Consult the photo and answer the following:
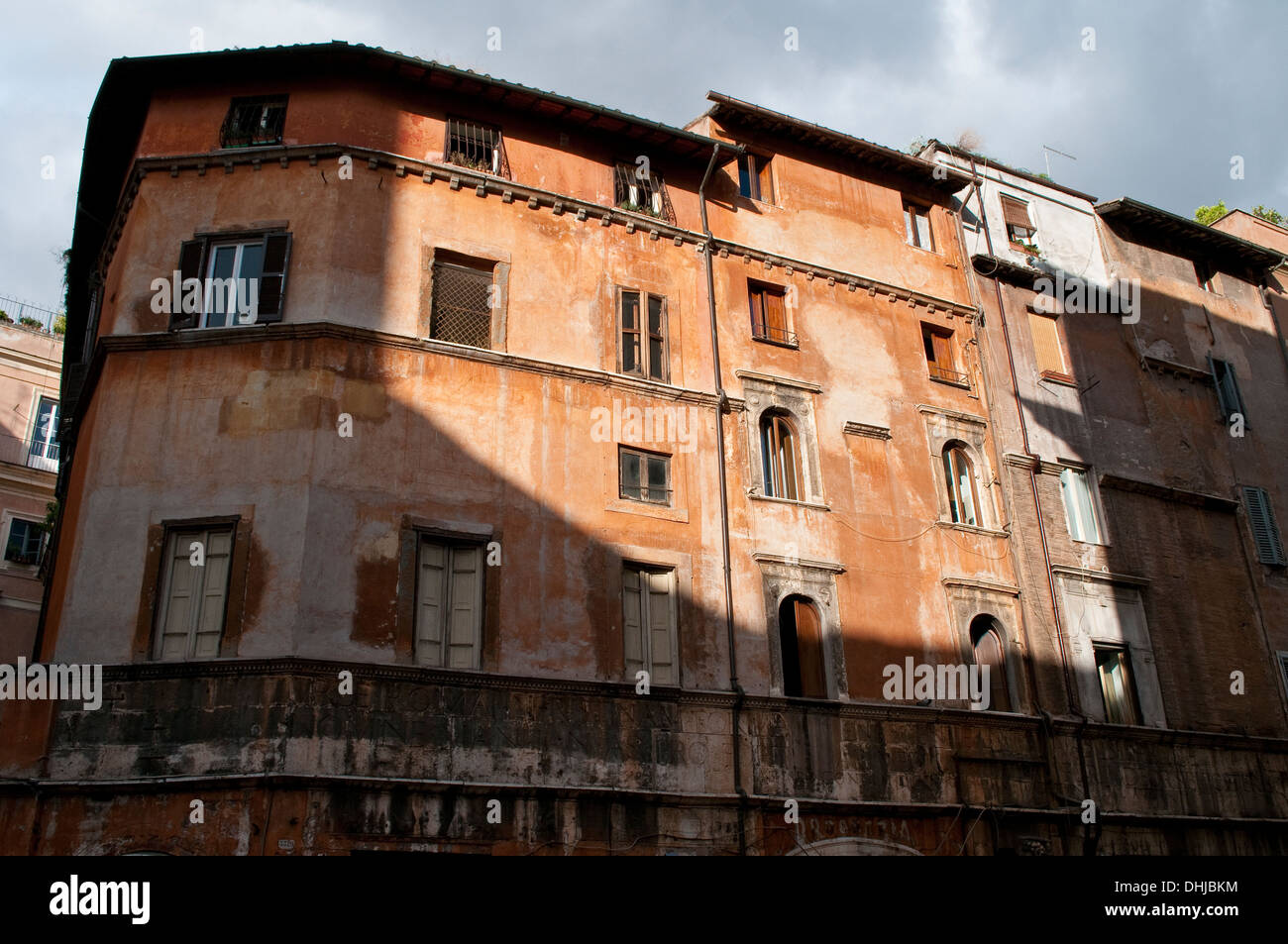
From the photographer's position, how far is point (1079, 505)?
2388 centimetres

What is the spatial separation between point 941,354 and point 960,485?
10.2 feet

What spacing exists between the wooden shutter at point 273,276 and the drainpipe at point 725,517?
756 centimetres

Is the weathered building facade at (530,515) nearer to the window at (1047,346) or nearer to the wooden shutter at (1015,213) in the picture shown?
the window at (1047,346)

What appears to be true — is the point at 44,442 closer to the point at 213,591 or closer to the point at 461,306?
the point at 461,306

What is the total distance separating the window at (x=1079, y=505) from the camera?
2355 centimetres

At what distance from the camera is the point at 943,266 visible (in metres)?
25.3

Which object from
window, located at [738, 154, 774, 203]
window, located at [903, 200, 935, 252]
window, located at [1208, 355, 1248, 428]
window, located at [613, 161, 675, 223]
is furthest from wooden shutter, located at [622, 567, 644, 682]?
window, located at [1208, 355, 1248, 428]

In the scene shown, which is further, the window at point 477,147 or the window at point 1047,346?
the window at point 1047,346

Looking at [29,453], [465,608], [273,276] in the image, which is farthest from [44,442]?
[465,608]

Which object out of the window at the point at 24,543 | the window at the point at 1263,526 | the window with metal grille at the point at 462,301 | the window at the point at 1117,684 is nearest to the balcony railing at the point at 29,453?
the window at the point at 24,543

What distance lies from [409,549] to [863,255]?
12.2 metres

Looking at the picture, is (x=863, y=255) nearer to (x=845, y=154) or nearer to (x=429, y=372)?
(x=845, y=154)
